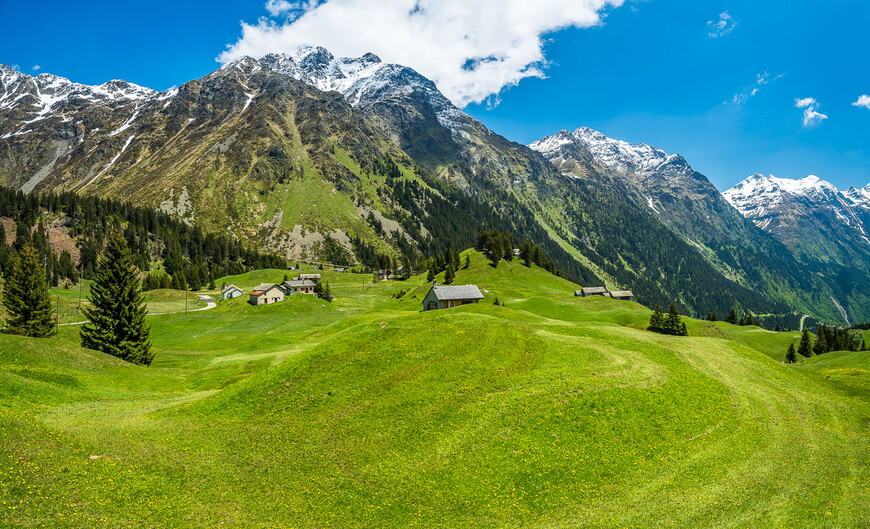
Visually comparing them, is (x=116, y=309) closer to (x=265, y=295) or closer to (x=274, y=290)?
(x=265, y=295)

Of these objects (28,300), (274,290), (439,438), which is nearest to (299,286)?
(274,290)

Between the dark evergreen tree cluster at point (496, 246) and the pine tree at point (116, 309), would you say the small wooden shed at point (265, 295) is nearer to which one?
the pine tree at point (116, 309)

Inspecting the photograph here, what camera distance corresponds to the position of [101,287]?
50.5 metres

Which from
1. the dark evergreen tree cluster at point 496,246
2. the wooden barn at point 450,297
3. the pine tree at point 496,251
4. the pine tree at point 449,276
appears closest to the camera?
the wooden barn at point 450,297

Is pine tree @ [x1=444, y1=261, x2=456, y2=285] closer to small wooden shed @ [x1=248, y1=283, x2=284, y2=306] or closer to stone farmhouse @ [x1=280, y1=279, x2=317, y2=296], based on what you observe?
stone farmhouse @ [x1=280, y1=279, x2=317, y2=296]

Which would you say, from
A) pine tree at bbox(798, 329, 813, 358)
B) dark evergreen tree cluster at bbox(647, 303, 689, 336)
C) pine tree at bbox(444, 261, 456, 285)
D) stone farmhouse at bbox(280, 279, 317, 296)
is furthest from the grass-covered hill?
stone farmhouse at bbox(280, 279, 317, 296)

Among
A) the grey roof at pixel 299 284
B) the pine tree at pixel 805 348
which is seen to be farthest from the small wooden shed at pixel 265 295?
the pine tree at pixel 805 348

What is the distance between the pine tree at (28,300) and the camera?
52.0m

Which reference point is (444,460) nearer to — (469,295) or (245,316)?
(469,295)

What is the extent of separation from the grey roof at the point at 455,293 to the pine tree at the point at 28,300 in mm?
73343

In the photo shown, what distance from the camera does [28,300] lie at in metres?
53.7

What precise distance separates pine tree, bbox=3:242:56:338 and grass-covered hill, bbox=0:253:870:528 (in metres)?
19.0

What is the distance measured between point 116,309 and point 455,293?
72196 millimetres

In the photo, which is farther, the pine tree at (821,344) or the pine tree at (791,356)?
the pine tree at (821,344)
